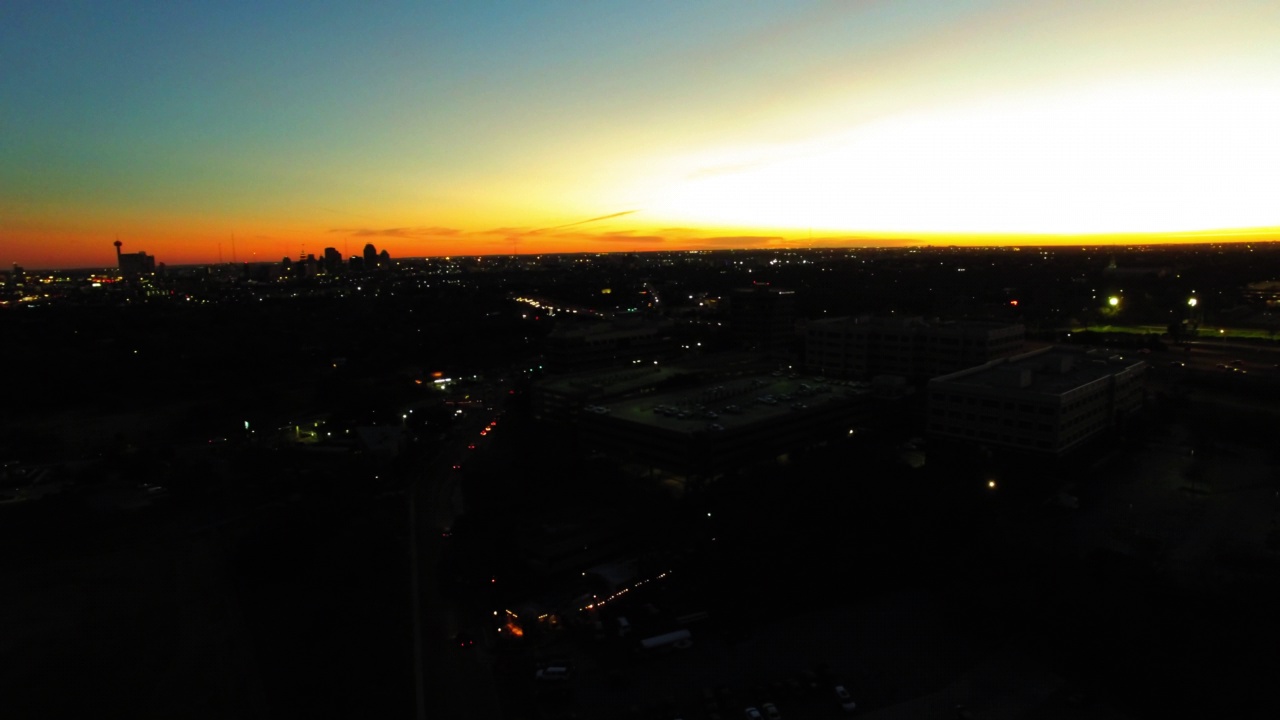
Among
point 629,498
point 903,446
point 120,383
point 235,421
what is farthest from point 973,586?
point 120,383

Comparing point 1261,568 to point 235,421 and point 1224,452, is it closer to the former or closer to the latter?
point 1224,452

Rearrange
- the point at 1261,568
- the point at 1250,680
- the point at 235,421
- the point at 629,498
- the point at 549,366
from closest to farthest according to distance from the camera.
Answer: the point at 1250,680 → the point at 1261,568 → the point at 629,498 → the point at 235,421 → the point at 549,366

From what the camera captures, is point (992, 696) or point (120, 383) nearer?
point (992, 696)

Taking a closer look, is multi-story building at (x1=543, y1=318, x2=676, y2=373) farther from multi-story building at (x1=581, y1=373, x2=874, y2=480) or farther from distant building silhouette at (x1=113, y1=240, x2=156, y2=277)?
distant building silhouette at (x1=113, y1=240, x2=156, y2=277)

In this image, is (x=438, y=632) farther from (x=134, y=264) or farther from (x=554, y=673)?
(x=134, y=264)

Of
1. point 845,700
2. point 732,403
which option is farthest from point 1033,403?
point 845,700

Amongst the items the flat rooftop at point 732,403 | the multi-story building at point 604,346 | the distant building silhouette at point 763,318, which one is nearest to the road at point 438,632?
the flat rooftop at point 732,403

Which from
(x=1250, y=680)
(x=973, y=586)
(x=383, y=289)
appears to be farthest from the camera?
(x=383, y=289)

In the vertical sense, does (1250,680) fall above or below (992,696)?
above
